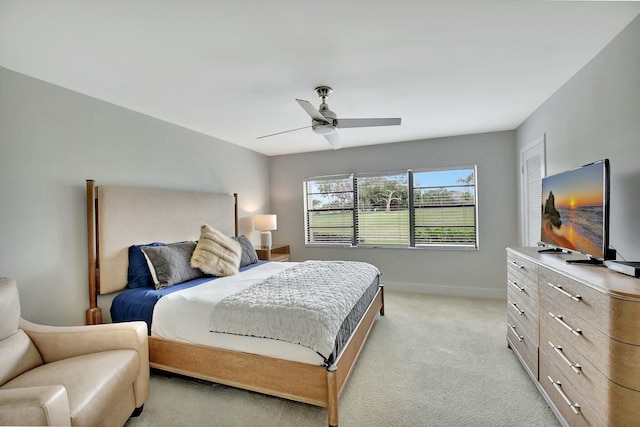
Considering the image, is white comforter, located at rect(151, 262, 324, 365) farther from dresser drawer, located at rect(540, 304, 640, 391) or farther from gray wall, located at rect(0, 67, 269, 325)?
dresser drawer, located at rect(540, 304, 640, 391)

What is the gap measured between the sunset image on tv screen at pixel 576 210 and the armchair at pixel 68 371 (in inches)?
115

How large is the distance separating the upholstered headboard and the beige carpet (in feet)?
3.60

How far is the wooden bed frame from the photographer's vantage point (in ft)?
6.10

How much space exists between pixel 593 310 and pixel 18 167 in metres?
3.91

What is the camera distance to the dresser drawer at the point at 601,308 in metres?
1.21

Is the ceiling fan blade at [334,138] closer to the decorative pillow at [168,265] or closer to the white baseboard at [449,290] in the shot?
the decorative pillow at [168,265]

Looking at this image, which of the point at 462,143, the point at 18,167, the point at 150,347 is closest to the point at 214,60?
the point at 18,167

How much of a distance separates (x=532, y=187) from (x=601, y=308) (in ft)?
9.23

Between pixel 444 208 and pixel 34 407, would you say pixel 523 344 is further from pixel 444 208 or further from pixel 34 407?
pixel 34 407

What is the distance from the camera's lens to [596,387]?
4.50ft

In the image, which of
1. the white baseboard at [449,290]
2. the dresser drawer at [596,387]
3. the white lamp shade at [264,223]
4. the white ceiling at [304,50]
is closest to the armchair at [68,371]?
the white ceiling at [304,50]

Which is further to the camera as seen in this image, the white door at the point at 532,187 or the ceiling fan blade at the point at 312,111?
the white door at the point at 532,187

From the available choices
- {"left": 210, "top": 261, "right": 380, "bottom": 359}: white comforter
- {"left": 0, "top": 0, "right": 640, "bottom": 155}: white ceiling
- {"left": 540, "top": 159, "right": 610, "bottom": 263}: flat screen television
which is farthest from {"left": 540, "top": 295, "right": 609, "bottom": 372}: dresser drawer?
{"left": 0, "top": 0, "right": 640, "bottom": 155}: white ceiling

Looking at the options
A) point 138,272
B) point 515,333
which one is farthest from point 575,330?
point 138,272
